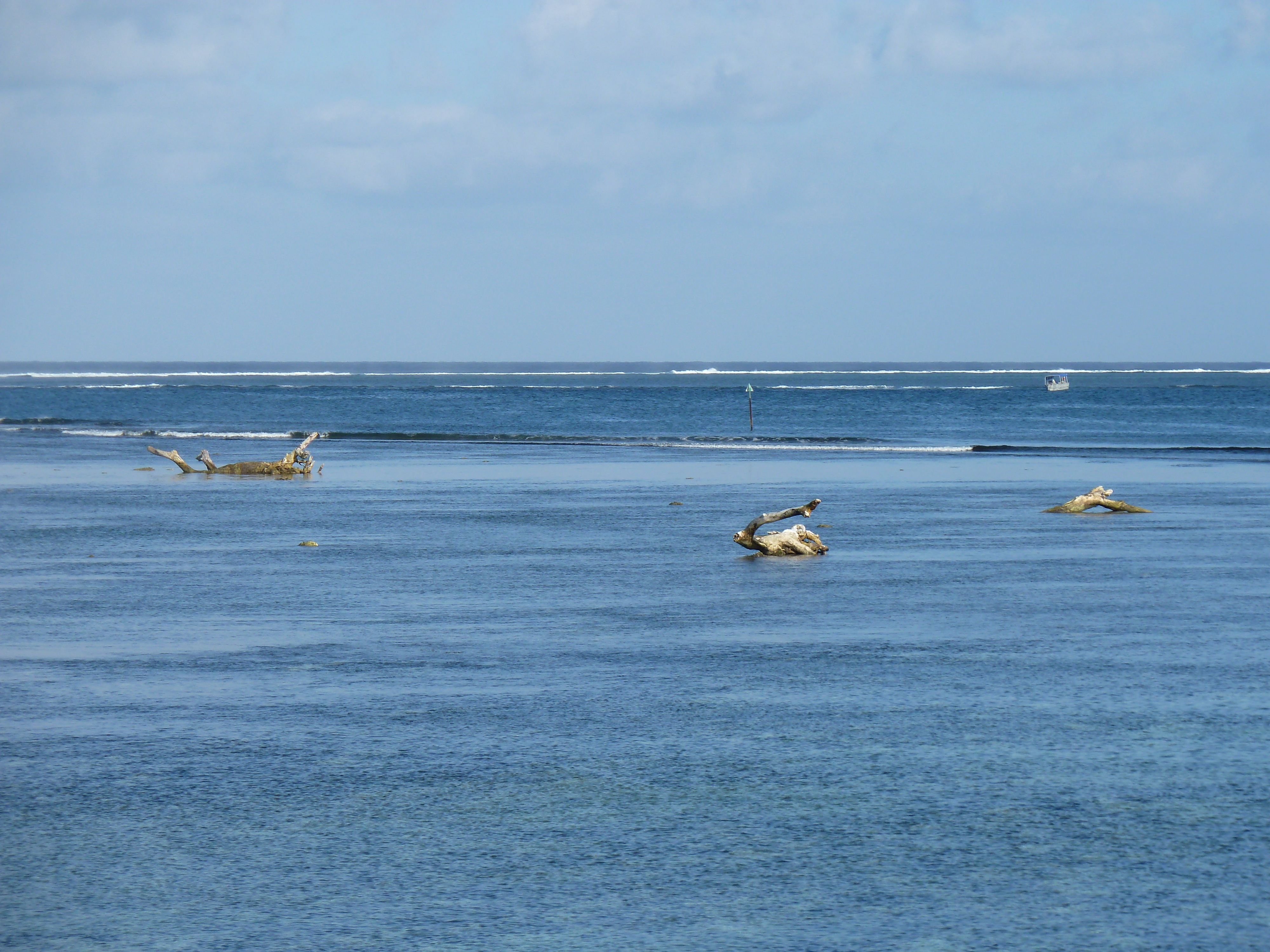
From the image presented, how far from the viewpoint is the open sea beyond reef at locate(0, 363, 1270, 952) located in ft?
23.5

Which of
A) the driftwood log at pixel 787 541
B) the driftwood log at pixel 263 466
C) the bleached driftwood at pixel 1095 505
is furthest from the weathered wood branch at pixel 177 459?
the bleached driftwood at pixel 1095 505

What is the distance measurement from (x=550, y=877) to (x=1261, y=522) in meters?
21.3

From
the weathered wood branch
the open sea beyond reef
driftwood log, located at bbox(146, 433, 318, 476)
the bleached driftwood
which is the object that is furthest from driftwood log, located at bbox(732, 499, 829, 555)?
the weathered wood branch

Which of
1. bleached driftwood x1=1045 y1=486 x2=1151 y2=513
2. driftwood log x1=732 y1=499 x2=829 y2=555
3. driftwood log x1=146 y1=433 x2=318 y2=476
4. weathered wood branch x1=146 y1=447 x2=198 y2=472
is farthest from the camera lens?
weathered wood branch x1=146 y1=447 x2=198 y2=472

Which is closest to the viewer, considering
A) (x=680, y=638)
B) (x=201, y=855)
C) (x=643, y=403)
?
(x=201, y=855)

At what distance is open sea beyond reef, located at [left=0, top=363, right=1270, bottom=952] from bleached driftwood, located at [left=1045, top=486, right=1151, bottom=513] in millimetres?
385

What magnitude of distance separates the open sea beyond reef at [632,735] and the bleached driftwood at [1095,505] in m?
0.38

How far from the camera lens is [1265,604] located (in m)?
16.3

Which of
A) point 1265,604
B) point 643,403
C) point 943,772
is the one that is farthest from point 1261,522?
point 643,403

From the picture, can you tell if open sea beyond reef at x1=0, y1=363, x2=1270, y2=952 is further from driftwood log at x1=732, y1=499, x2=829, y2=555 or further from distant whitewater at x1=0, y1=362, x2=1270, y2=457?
distant whitewater at x1=0, y1=362, x2=1270, y2=457

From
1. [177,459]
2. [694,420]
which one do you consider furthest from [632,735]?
[694,420]

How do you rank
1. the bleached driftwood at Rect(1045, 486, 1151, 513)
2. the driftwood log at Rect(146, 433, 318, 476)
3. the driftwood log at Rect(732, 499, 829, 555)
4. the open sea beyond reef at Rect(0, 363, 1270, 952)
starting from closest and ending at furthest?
the open sea beyond reef at Rect(0, 363, 1270, 952) < the driftwood log at Rect(732, 499, 829, 555) < the bleached driftwood at Rect(1045, 486, 1151, 513) < the driftwood log at Rect(146, 433, 318, 476)

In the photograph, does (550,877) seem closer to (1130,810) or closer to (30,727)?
(1130,810)

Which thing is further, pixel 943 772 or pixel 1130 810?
pixel 943 772
